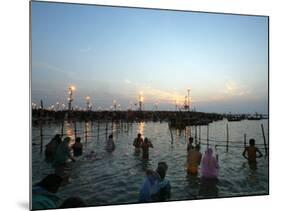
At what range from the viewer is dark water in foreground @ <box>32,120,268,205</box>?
3641 millimetres

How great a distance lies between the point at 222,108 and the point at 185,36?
0.77 m

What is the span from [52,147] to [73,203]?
1.67 feet

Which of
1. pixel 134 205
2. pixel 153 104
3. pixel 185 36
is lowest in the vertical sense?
pixel 134 205

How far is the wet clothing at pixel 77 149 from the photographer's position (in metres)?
3.65

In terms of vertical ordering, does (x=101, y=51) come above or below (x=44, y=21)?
below

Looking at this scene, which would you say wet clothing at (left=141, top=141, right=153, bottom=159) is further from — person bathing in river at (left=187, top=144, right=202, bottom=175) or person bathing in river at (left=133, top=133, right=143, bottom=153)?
person bathing in river at (left=187, top=144, right=202, bottom=175)

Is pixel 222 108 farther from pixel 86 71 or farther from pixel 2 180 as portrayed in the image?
pixel 2 180

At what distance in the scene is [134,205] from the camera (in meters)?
3.77

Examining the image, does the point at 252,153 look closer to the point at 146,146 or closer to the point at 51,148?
the point at 146,146

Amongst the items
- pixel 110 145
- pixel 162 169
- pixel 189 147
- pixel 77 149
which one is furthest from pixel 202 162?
pixel 77 149

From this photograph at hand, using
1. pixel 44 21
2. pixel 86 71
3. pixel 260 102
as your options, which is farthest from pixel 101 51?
pixel 260 102

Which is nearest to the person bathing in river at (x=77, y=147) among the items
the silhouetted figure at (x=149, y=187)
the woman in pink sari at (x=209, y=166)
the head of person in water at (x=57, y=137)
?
the head of person in water at (x=57, y=137)

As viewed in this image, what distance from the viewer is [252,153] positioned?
4117 mm

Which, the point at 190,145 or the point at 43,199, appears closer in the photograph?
the point at 43,199
